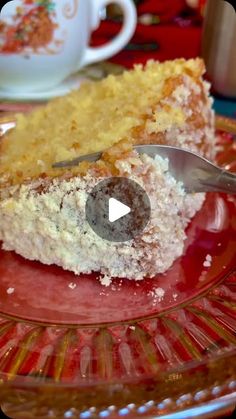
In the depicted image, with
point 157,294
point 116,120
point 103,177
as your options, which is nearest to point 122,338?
point 157,294

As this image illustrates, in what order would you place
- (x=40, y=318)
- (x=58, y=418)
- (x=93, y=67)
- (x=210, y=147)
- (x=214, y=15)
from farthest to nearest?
(x=93, y=67)
(x=214, y=15)
(x=210, y=147)
(x=40, y=318)
(x=58, y=418)

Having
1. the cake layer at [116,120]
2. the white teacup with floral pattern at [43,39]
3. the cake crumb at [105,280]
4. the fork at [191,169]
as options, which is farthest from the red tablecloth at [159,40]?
the cake crumb at [105,280]

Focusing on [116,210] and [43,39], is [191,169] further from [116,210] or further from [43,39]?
[43,39]

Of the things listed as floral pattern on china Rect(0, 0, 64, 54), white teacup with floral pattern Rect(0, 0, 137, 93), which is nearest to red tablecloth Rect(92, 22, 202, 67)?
white teacup with floral pattern Rect(0, 0, 137, 93)

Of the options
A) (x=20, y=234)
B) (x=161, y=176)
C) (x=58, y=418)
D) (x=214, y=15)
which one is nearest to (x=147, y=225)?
(x=161, y=176)

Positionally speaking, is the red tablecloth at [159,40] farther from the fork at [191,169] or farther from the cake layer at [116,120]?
the fork at [191,169]

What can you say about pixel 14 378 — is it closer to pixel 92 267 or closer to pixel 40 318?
pixel 40 318
